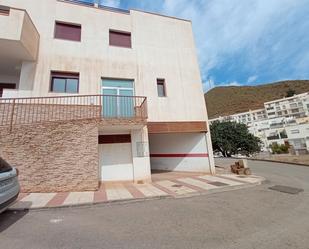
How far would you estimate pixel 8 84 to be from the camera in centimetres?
1118

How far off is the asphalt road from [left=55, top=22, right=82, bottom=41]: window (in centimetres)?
975

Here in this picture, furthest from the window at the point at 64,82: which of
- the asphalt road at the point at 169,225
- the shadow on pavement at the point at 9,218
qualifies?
the asphalt road at the point at 169,225

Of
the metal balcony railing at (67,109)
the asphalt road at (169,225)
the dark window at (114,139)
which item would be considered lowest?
the asphalt road at (169,225)

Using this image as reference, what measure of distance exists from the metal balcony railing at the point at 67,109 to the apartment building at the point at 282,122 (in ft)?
141

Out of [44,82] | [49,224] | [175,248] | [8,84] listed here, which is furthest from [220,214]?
[8,84]

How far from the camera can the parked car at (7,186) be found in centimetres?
369

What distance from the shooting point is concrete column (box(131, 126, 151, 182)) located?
931 centimetres

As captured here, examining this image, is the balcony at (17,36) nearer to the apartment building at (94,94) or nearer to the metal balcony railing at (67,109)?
the apartment building at (94,94)

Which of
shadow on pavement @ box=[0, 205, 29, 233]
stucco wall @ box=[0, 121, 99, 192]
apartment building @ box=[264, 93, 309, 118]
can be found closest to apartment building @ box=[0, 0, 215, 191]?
stucco wall @ box=[0, 121, 99, 192]

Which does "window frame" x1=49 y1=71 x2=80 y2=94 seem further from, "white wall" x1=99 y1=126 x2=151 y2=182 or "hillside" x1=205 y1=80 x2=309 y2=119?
"hillside" x1=205 y1=80 x2=309 y2=119

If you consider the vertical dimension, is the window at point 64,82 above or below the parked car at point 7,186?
above

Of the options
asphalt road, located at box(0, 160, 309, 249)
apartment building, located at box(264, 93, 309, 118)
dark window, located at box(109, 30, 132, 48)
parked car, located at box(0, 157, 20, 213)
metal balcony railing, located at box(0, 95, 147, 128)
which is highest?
apartment building, located at box(264, 93, 309, 118)

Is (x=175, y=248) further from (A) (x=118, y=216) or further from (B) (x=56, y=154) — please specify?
(B) (x=56, y=154)

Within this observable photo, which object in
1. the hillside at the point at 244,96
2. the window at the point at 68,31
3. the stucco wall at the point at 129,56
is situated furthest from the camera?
the hillside at the point at 244,96
